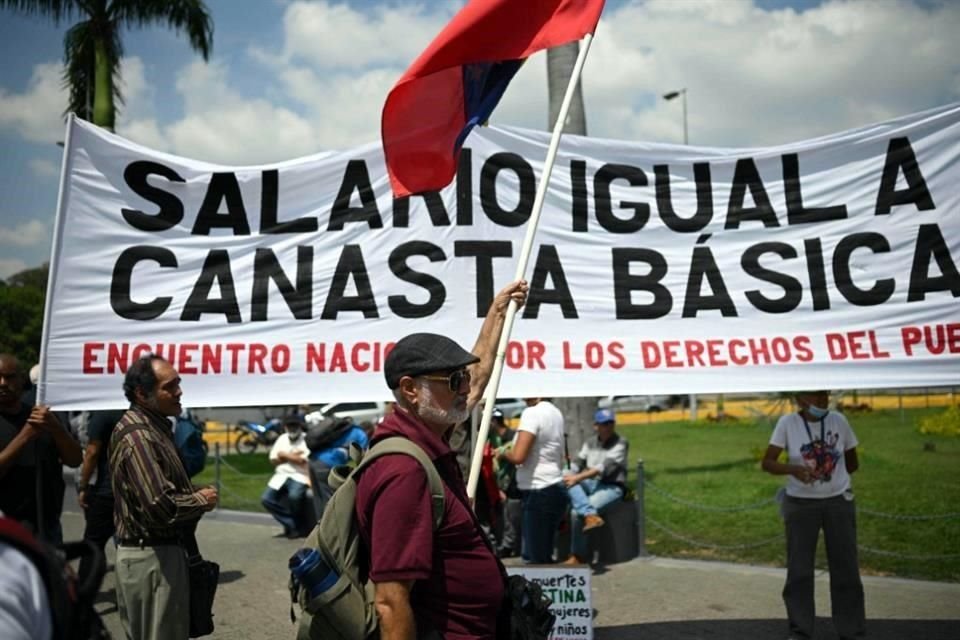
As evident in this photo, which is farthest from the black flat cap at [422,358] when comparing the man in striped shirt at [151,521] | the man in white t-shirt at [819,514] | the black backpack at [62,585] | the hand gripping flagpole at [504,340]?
the man in white t-shirt at [819,514]

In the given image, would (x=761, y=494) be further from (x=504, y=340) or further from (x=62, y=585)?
(x=62, y=585)

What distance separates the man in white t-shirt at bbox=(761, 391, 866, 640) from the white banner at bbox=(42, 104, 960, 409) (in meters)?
1.14

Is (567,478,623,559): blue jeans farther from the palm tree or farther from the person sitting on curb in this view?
the palm tree

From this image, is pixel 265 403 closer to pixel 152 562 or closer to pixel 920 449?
pixel 152 562

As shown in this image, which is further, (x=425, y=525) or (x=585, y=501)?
(x=585, y=501)

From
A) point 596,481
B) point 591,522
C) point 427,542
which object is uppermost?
point 427,542

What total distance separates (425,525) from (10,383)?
3900 millimetres

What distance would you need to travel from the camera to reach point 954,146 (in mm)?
5758

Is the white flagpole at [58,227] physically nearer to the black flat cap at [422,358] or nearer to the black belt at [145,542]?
the black belt at [145,542]

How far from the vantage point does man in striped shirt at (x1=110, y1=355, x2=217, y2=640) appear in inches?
165

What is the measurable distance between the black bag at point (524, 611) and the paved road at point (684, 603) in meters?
4.20

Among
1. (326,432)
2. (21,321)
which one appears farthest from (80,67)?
(21,321)

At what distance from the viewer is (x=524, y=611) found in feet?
10.5

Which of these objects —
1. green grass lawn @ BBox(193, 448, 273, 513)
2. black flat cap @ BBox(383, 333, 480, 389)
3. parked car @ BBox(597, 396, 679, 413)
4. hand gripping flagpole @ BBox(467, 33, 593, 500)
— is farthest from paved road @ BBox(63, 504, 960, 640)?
parked car @ BBox(597, 396, 679, 413)
